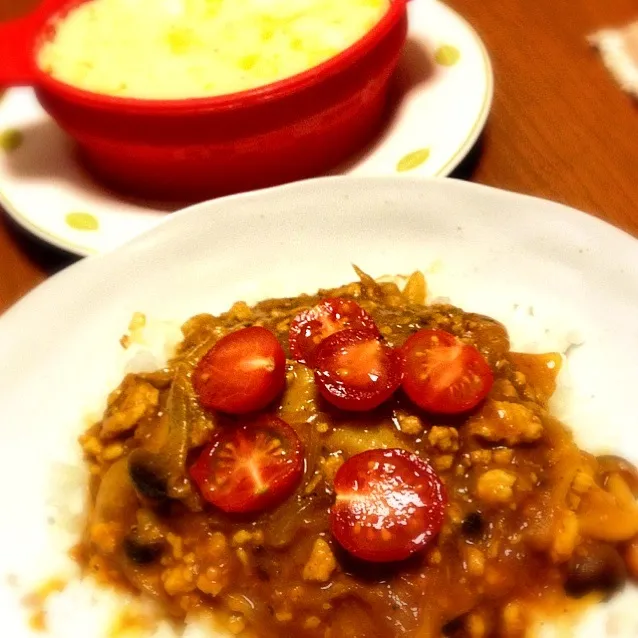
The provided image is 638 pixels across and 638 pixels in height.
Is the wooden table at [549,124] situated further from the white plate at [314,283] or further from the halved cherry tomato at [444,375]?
the halved cherry tomato at [444,375]

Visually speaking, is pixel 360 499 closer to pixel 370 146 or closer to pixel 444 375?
pixel 444 375

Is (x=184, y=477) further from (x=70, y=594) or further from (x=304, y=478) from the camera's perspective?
(x=70, y=594)

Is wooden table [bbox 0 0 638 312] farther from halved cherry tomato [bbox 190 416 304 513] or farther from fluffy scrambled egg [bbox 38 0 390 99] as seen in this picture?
halved cherry tomato [bbox 190 416 304 513]

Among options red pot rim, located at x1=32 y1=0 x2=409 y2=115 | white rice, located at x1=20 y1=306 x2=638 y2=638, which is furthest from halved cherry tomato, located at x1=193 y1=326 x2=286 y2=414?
red pot rim, located at x1=32 y1=0 x2=409 y2=115

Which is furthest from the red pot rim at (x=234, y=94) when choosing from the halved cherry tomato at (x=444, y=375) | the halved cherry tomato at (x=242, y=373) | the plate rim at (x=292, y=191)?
the halved cherry tomato at (x=444, y=375)

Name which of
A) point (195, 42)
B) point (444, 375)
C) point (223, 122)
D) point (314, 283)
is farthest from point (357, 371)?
point (195, 42)
